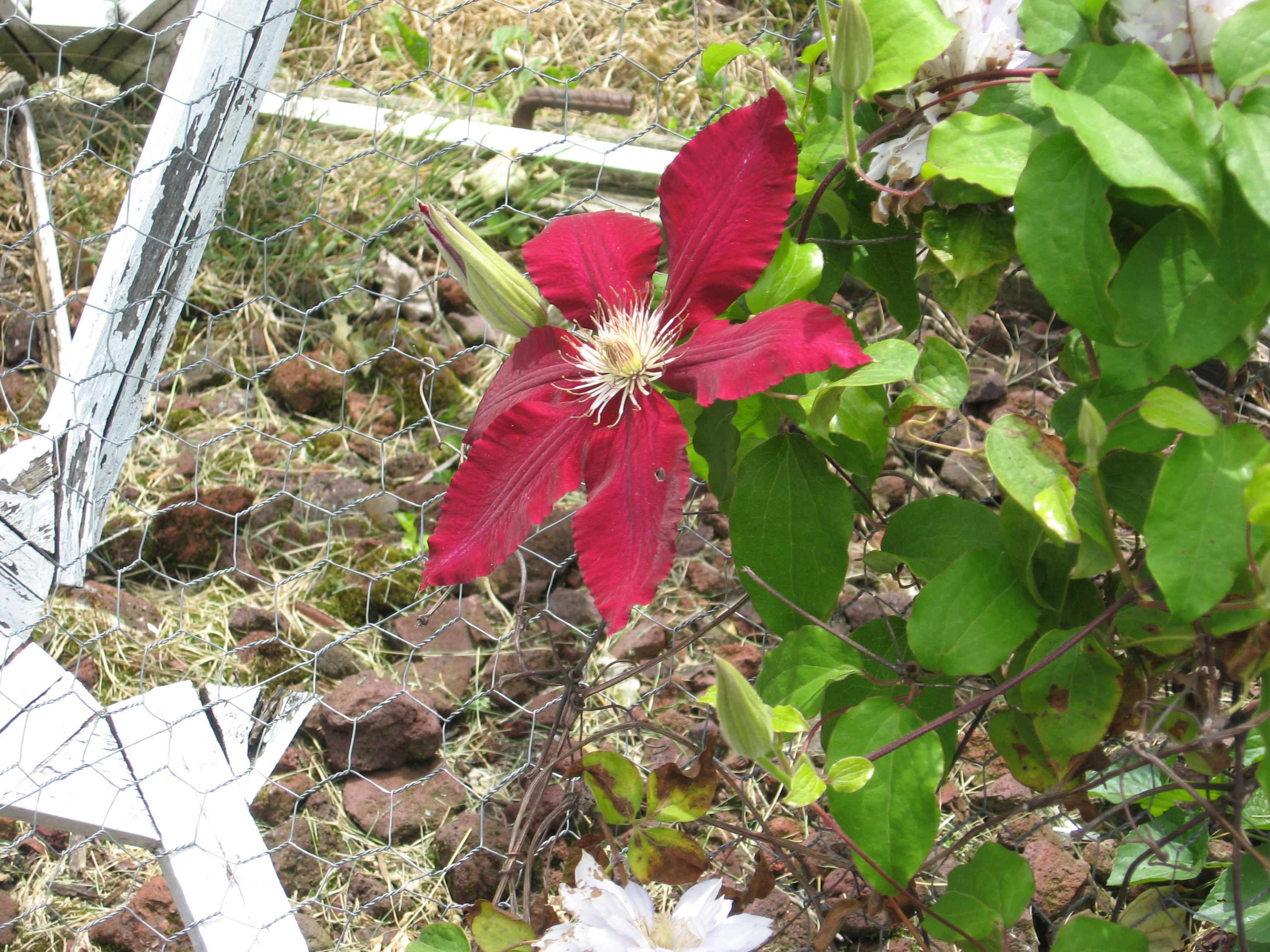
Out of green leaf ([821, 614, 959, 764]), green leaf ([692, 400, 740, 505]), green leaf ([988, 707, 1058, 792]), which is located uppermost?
green leaf ([692, 400, 740, 505])

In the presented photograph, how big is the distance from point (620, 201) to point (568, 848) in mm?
1021

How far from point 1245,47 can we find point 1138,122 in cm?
6

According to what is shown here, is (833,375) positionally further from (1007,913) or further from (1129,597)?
(1007,913)

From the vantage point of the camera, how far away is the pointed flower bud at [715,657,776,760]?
1.83 feet

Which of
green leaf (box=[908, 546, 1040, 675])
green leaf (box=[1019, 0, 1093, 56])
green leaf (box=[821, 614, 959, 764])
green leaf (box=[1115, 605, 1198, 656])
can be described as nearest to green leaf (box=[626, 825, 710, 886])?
green leaf (box=[821, 614, 959, 764])

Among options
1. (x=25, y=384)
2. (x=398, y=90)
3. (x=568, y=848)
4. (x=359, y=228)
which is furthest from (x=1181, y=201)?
(x=398, y=90)

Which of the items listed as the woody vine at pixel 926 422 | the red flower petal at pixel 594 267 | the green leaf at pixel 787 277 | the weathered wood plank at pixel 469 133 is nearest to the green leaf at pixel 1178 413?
the woody vine at pixel 926 422

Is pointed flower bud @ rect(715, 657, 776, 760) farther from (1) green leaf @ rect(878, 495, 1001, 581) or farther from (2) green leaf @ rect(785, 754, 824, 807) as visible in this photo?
(1) green leaf @ rect(878, 495, 1001, 581)

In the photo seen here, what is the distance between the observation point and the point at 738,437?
735 mm

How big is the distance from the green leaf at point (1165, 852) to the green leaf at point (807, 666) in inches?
11.2

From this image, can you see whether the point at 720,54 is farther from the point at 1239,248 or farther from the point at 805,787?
the point at 805,787

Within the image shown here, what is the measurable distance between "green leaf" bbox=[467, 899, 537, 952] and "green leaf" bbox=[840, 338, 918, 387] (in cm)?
45

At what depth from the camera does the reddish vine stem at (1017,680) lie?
601 millimetres

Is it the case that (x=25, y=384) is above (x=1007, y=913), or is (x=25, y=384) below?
below
